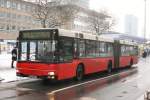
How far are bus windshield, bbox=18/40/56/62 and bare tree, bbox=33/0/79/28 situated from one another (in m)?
14.1

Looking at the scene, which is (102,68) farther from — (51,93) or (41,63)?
(51,93)

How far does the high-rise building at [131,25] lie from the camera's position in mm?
174825

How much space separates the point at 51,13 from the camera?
39812 millimetres

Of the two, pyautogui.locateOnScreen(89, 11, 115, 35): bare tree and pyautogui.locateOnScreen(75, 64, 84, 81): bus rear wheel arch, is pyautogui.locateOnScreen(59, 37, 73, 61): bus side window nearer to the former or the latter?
pyautogui.locateOnScreen(75, 64, 84, 81): bus rear wheel arch

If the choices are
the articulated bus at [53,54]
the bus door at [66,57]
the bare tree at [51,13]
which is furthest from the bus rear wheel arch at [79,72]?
the bare tree at [51,13]

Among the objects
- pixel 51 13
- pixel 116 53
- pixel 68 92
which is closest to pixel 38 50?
pixel 68 92

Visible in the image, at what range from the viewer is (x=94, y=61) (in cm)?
2214

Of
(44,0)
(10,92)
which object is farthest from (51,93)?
(44,0)

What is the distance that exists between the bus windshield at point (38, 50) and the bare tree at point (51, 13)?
1405 cm

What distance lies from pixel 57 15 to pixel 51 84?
23.6m

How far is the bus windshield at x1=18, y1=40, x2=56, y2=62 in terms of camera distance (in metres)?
16.8

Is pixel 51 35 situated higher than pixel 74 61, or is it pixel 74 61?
pixel 51 35

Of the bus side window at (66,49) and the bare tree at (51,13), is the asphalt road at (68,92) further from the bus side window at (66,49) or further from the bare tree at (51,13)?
the bare tree at (51,13)

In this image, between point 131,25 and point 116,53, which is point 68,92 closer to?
point 116,53
